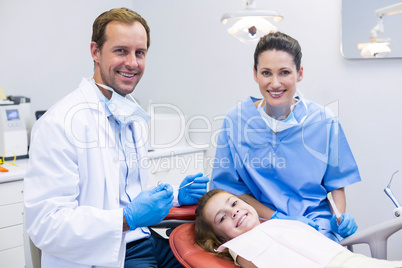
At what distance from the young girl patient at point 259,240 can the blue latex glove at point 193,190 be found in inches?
2.0

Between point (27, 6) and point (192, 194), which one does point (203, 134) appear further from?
point (27, 6)

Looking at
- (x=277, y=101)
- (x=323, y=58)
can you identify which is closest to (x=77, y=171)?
(x=277, y=101)

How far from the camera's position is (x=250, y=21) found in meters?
1.81

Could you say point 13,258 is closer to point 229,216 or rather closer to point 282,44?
point 229,216

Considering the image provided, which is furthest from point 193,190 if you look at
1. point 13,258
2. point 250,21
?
point 13,258

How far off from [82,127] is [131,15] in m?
0.47

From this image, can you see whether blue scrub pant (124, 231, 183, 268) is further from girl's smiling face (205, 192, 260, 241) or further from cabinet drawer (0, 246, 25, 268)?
cabinet drawer (0, 246, 25, 268)

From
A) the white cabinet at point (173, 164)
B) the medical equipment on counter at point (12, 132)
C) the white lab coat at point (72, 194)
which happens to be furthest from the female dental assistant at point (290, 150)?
the medical equipment on counter at point (12, 132)

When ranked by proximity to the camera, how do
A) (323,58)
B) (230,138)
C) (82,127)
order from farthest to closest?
(323,58) → (230,138) → (82,127)

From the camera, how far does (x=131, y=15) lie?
1.44 meters

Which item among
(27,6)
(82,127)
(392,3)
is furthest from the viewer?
(27,6)

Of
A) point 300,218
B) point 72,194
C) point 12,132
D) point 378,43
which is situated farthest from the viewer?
point 12,132

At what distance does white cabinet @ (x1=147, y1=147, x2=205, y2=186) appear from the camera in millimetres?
2516

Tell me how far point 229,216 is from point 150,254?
339mm
